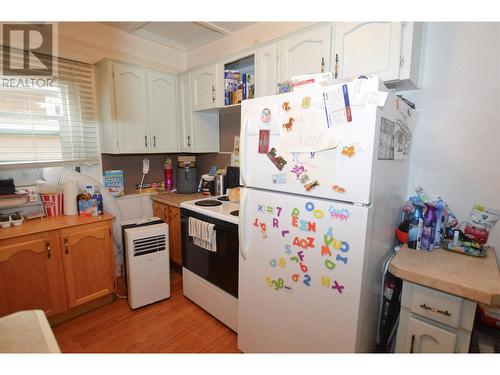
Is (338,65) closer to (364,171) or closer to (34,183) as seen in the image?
(364,171)

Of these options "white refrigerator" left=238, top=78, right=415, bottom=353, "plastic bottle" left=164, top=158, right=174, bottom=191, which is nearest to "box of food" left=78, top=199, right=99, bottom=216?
"plastic bottle" left=164, top=158, right=174, bottom=191

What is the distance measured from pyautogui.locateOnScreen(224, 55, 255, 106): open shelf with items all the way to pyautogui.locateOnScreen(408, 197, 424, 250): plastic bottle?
1497 mm

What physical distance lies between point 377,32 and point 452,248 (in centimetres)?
127

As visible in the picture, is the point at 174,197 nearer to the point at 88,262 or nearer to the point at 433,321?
the point at 88,262

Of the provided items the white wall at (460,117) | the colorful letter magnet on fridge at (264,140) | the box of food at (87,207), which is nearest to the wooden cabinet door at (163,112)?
the box of food at (87,207)

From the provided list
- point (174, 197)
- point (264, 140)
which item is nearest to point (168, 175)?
point (174, 197)

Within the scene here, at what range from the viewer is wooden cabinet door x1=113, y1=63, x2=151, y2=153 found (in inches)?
93.1

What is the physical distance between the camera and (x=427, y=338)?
1171 millimetres

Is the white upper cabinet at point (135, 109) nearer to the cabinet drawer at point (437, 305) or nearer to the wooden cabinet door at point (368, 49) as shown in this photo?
the wooden cabinet door at point (368, 49)

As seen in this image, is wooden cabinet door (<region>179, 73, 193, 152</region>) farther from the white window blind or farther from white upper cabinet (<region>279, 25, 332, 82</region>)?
white upper cabinet (<region>279, 25, 332, 82</region>)

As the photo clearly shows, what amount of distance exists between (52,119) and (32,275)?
130 cm

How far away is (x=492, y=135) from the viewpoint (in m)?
1.45

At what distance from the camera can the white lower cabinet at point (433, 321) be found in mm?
1080

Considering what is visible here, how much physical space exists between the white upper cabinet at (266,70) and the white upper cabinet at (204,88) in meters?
0.51
